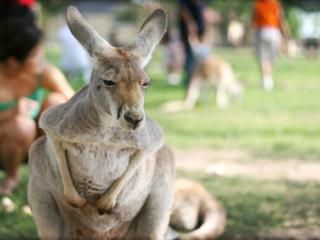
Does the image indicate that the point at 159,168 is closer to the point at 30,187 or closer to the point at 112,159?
the point at 112,159

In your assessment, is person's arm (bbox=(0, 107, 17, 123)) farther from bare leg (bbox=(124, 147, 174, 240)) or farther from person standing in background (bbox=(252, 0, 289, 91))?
person standing in background (bbox=(252, 0, 289, 91))

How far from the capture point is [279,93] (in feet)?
33.5

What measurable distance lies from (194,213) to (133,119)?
115 centimetres

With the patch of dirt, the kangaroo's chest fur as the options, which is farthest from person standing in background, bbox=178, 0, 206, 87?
the kangaroo's chest fur

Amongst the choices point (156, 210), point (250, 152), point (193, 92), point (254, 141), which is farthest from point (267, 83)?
point (156, 210)

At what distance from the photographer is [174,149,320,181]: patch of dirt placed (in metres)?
4.60

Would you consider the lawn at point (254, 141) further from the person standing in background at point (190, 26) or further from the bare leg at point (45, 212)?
the bare leg at point (45, 212)

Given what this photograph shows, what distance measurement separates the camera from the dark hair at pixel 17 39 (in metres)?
3.93

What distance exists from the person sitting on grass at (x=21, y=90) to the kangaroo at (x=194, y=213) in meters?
0.89

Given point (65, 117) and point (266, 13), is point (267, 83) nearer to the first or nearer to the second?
point (266, 13)

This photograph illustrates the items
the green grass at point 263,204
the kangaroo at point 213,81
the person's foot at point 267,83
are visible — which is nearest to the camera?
the green grass at point 263,204

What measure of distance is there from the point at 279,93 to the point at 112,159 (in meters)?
8.10

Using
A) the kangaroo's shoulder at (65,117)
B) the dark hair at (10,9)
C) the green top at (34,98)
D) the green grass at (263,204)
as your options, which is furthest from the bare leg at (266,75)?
the kangaroo's shoulder at (65,117)

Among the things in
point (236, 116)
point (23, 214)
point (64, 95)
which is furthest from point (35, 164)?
point (236, 116)
